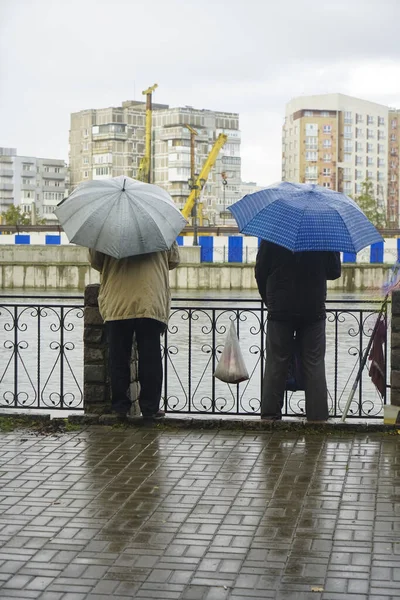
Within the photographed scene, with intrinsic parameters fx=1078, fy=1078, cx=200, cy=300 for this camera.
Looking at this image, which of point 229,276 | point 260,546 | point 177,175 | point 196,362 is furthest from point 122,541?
point 177,175

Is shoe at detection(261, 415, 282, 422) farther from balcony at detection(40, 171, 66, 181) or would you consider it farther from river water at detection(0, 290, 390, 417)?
balcony at detection(40, 171, 66, 181)

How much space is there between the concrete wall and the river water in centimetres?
2195

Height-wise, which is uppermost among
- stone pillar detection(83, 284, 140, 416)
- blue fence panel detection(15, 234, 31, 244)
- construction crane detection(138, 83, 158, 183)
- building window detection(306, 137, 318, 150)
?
building window detection(306, 137, 318, 150)

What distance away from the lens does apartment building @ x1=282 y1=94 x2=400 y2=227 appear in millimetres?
166125

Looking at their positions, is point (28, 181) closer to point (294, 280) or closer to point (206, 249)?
point (206, 249)

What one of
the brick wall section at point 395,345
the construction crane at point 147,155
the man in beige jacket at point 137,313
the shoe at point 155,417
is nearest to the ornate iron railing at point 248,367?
the brick wall section at point 395,345

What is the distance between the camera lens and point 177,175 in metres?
150

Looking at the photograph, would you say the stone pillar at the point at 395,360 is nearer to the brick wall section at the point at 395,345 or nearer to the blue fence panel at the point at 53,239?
the brick wall section at the point at 395,345

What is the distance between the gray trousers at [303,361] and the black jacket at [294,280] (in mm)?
100

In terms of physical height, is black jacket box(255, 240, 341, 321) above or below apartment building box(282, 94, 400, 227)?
below

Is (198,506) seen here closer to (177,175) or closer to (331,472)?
(331,472)

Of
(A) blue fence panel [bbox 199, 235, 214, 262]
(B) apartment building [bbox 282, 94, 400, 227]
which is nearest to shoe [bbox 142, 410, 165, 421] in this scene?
(A) blue fence panel [bbox 199, 235, 214, 262]

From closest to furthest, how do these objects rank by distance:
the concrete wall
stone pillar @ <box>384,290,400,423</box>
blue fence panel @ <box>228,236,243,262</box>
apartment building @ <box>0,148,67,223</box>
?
stone pillar @ <box>384,290,400,423</box>
the concrete wall
blue fence panel @ <box>228,236,243,262</box>
apartment building @ <box>0,148,67,223</box>

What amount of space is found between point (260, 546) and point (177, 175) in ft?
477
